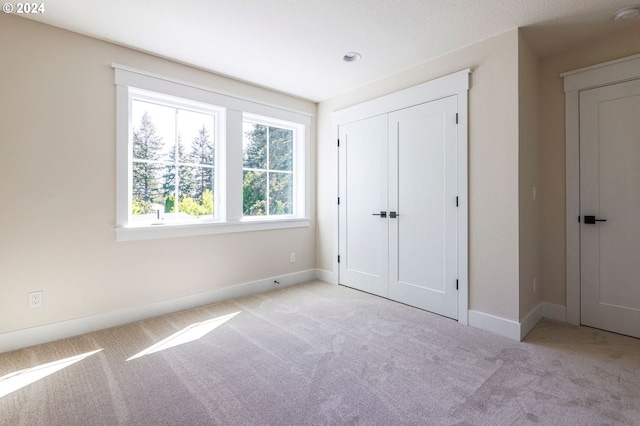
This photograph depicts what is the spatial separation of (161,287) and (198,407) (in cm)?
166

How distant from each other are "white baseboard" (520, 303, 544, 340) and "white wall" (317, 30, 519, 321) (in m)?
0.14

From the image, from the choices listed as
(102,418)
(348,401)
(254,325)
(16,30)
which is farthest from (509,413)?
(16,30)

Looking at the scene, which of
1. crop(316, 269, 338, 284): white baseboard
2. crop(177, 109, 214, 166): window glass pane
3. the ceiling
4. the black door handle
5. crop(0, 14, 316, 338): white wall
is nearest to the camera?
the ceiling

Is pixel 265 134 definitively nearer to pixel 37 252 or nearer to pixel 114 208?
pixel 114 208

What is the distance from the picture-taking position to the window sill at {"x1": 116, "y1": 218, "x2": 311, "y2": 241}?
2.84 metres

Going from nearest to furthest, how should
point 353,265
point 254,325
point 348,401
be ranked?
point 348,401, point 254,325, point 353,265

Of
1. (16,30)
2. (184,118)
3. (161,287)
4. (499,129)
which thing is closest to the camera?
(16,30)

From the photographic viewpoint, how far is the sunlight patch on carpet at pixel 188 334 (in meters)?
2.35

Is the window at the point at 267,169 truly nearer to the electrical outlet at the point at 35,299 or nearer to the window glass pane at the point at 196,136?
the window glass pane at the point at 196,136

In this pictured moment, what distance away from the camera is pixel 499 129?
2.61 meters

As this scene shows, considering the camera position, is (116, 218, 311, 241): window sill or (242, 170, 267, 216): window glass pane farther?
(242, 170, 267, 216): window glass pane

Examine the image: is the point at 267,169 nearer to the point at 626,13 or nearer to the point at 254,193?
the point at 254,193

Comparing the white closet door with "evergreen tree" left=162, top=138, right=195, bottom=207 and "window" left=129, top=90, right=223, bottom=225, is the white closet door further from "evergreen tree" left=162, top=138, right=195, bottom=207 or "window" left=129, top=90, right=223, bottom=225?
"evergreen tree" left=162, top=138, right=195, bottom=207

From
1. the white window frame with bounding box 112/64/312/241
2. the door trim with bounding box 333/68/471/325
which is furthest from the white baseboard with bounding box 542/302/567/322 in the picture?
the white window frame with bounding box 112/64/312/241
